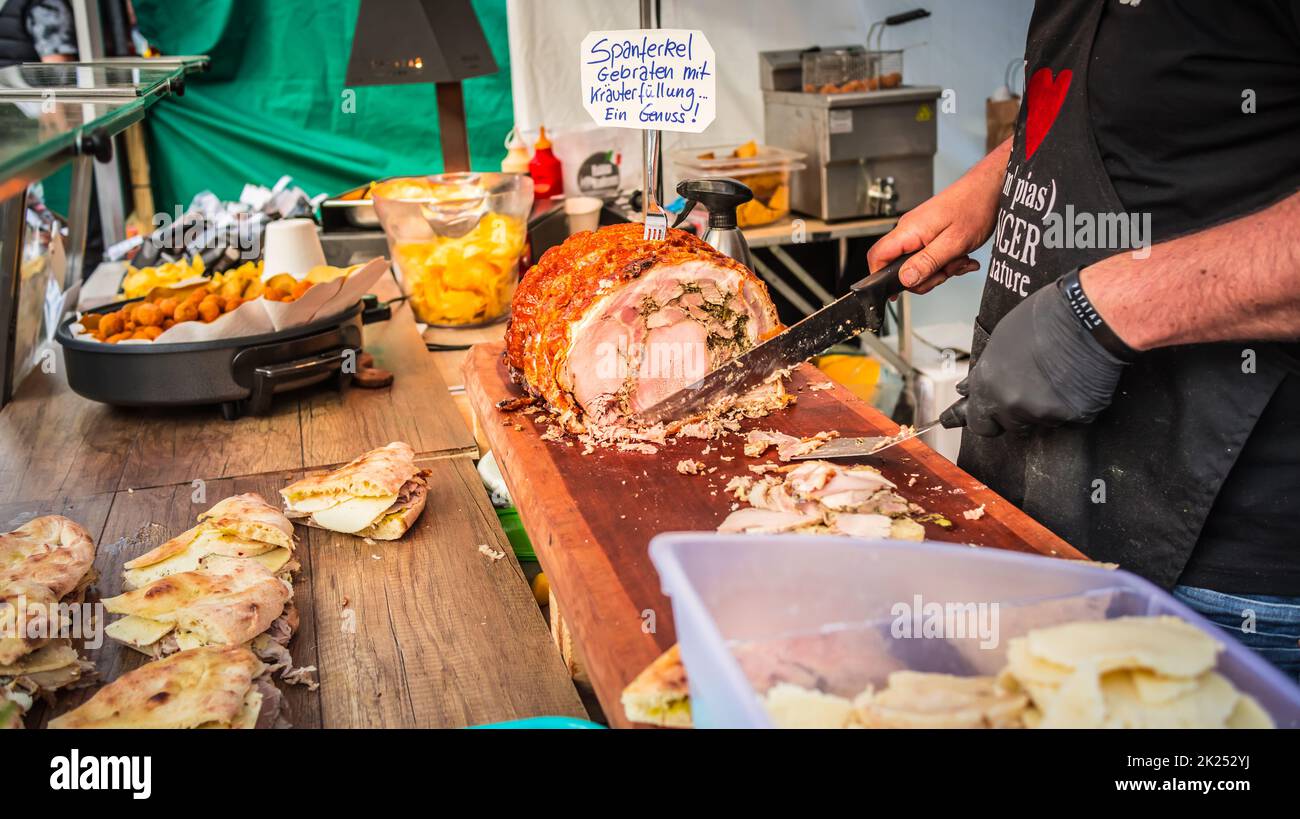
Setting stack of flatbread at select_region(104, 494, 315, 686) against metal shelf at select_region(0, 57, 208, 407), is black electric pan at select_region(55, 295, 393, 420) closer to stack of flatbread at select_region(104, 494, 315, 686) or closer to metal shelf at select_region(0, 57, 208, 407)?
metal shelf at select_region(0, 57, 208, 407)

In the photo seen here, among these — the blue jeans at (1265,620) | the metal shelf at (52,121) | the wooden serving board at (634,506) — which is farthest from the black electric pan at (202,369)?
the blue jeans at (1265,620)

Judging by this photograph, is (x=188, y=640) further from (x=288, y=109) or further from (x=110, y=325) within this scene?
(x=288, y=109)

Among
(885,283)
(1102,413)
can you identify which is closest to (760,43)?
(885,283)

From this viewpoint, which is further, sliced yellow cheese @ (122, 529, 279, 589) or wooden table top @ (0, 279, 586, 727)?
sliced yellow cheese @ (122, 529, 279, 589)

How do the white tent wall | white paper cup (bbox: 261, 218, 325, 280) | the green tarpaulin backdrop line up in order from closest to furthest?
white paper cup (bbox: 261, 218, 325, 280), the white tent wall, the green tarpaulin backdrop

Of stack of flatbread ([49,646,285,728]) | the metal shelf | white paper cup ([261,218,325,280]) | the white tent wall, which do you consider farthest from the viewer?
the white tent wall

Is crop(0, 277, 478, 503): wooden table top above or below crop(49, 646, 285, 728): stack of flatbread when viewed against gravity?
above

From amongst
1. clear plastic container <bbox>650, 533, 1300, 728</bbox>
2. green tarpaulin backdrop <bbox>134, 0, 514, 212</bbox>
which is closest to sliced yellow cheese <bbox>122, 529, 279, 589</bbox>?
clear plastic container <bbox>650, 533, 1300, 728</bbox>

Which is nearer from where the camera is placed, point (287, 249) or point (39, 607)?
point (39, 607)

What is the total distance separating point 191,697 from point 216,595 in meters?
0.31

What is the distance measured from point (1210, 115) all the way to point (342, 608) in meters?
1.76

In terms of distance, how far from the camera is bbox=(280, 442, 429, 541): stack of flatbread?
7.05 feet

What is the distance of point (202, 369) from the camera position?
2.79 metres

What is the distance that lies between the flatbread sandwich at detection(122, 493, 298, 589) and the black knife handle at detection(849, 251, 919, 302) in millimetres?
1307
